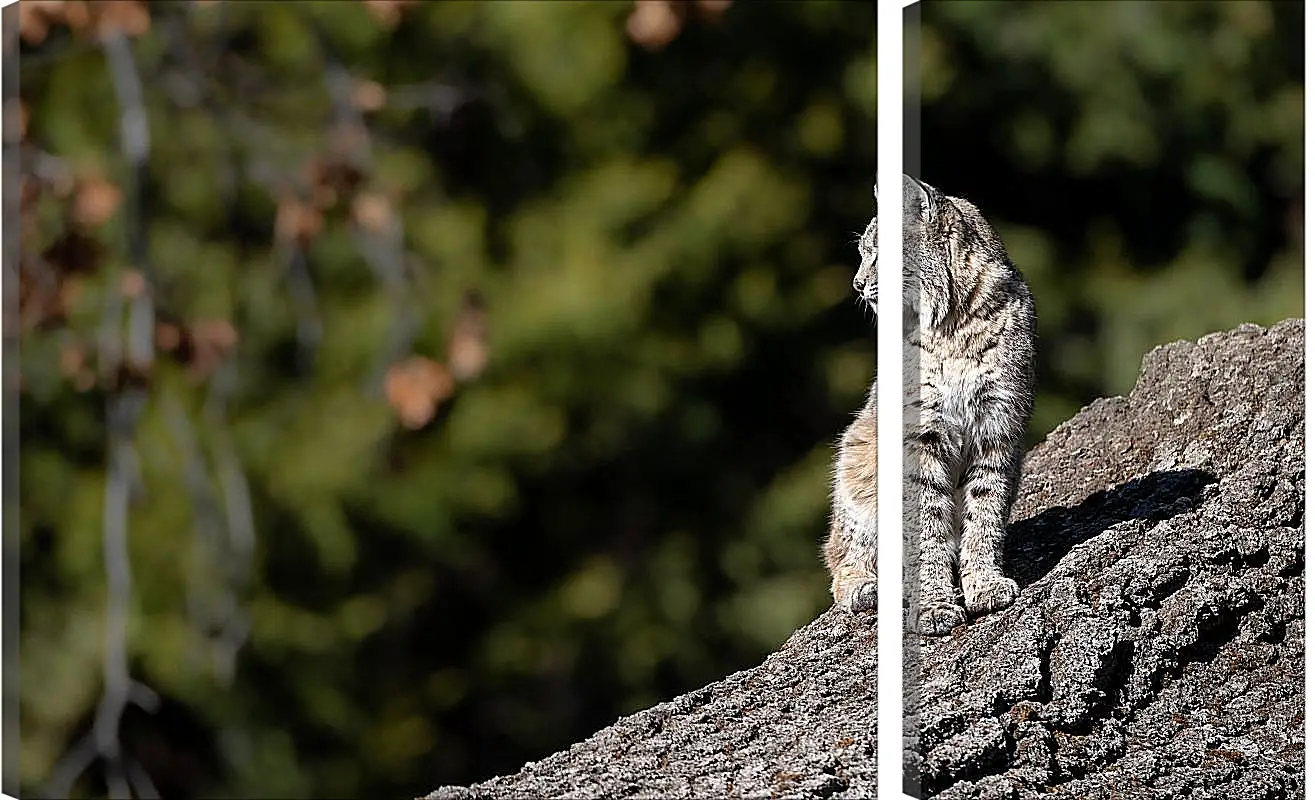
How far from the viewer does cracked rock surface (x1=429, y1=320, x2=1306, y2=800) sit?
1.26m

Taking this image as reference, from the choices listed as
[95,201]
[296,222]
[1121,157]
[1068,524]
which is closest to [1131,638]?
[1068,524]

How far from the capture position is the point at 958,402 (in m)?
1.51

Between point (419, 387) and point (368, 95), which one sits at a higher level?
point (368, 95)

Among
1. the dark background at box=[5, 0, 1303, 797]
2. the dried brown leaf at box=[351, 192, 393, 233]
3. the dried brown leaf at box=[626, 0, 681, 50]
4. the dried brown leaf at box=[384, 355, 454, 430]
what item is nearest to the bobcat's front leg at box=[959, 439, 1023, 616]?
the dark background at box=[5, 0, 1303, 797]

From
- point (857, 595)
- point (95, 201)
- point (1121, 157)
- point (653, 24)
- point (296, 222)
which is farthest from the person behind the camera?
point (95, 201)

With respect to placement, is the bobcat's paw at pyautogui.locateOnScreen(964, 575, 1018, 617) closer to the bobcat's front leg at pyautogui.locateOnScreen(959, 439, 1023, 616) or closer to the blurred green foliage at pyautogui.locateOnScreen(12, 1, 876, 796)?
the bobcat's front leg at pyautogui.locateOnScreen(959, 439, 1023, 616)

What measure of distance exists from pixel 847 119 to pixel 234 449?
116 centimetres

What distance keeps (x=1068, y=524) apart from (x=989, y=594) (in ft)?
0.37

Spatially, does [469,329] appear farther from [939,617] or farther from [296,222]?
[939,617]

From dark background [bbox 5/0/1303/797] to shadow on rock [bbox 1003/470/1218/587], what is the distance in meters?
0.12

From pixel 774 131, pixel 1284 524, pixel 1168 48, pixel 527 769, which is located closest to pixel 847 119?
pixel 774 131

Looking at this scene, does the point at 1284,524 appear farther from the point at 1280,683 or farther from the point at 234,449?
the point at 234,449

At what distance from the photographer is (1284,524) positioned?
4.10 ft

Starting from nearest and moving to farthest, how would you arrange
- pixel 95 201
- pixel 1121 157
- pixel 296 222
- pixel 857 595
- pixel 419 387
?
pixel 1121 157, pixel 857 595, pixel 419 387, pixel 296 222, pixel 95 201
